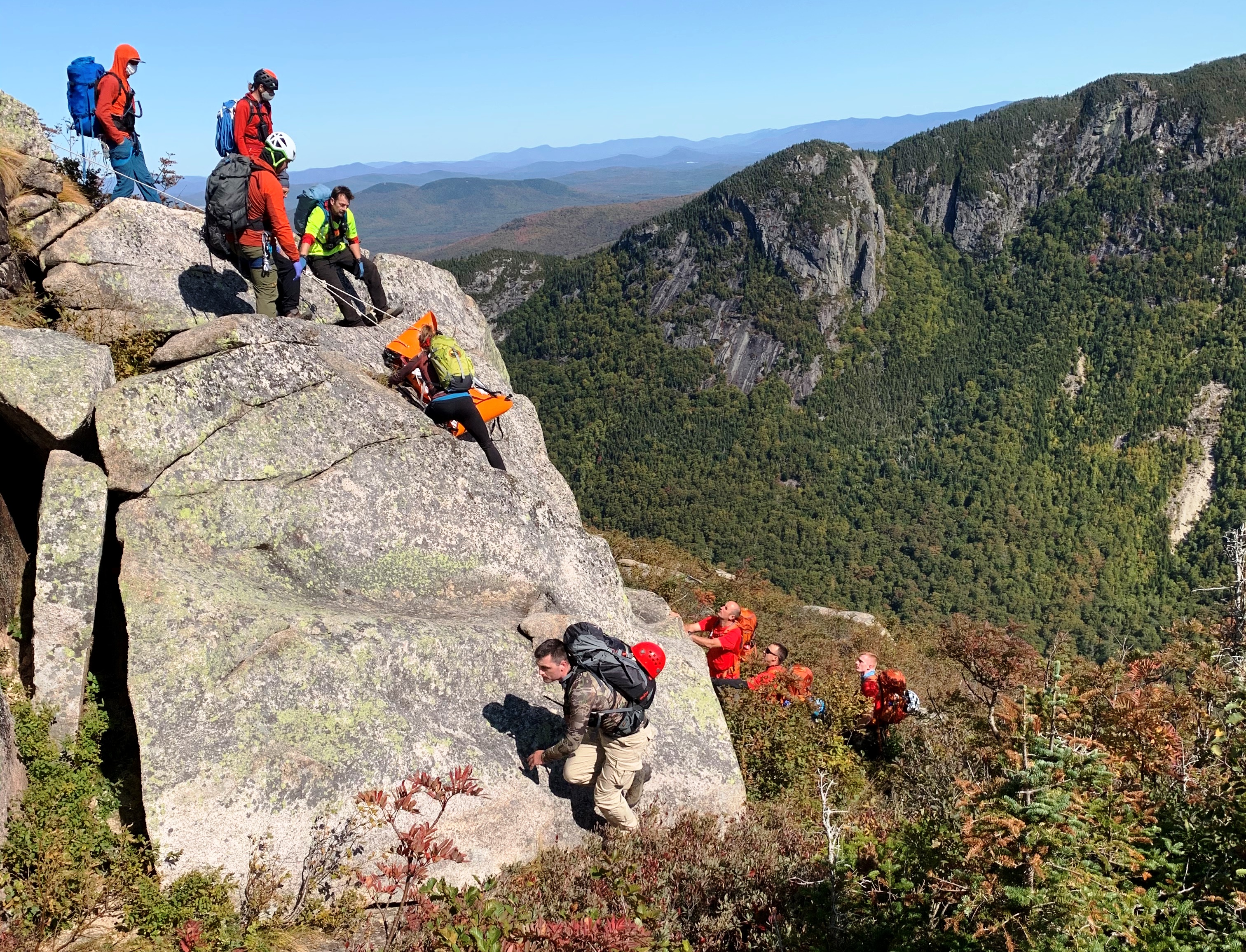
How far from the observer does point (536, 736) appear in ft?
24.6

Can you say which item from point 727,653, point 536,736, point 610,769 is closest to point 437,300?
point 727,653

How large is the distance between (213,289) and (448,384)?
4.41m

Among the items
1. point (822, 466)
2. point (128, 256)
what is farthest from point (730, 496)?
point (128, 256)

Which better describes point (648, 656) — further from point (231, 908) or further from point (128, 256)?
point (128, 256)

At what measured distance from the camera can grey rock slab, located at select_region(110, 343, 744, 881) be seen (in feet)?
20.4

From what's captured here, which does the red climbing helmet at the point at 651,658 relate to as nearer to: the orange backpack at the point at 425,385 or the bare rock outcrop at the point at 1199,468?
the orange backpack at the point at 425,385

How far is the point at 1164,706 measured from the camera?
306 inches

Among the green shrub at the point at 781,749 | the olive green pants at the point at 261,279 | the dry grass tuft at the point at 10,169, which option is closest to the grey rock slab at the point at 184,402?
the olive green pants at the point at 261,279

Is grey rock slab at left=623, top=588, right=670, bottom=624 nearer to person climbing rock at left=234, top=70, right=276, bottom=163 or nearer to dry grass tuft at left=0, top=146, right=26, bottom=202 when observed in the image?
person climbing rock at left=234, top=70, right=276, bottom=163

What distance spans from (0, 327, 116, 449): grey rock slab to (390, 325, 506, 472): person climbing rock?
342cm

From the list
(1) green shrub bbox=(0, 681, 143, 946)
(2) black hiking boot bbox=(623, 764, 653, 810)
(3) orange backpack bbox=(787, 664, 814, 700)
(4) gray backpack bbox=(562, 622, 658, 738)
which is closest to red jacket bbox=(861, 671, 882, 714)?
(3) orange backpack bbox=(787, 664, 814, 700)

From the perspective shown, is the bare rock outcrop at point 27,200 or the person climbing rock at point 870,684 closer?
the bare rock outcrop at point 27,200

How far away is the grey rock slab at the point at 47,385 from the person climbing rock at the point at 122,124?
580 cm

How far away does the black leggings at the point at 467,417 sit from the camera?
989cm
